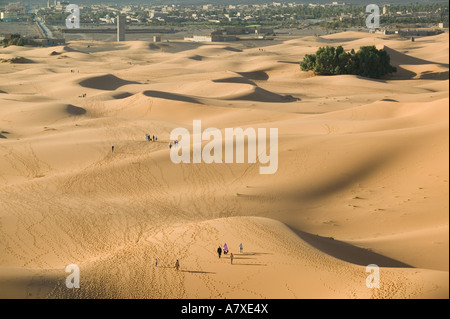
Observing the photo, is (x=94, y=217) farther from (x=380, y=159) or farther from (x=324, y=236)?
(x=380, y=159)

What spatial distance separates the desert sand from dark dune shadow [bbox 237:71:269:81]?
24.2 metres

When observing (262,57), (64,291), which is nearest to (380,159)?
(64,291)

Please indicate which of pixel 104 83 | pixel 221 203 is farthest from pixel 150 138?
pixel 104 83

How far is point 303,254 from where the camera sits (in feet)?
57.8

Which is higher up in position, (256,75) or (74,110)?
(256,75)

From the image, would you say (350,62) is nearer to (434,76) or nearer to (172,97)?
(434,76)

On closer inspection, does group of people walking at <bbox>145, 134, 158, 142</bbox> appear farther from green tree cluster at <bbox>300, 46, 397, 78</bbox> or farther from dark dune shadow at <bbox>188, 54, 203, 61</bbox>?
dark dune shadow at <bbox>188, 54, 203, 61</bbox>

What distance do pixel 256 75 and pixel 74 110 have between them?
30.3 metres

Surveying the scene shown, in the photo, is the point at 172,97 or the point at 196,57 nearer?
the point at 172,97

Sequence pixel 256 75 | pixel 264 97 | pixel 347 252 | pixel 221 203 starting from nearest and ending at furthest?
pixel 347 252, pixel 221 203, pixel 264 97, pixel 256 75

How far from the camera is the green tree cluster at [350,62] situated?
7025 centimetres

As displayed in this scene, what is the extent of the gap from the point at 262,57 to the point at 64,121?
46.3 metres

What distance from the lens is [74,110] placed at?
4847 cm

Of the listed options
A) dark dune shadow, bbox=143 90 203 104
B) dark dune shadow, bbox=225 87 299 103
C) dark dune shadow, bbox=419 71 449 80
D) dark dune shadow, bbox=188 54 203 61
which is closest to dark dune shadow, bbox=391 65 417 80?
dark dune shadow, bbox=419 71 449 80
